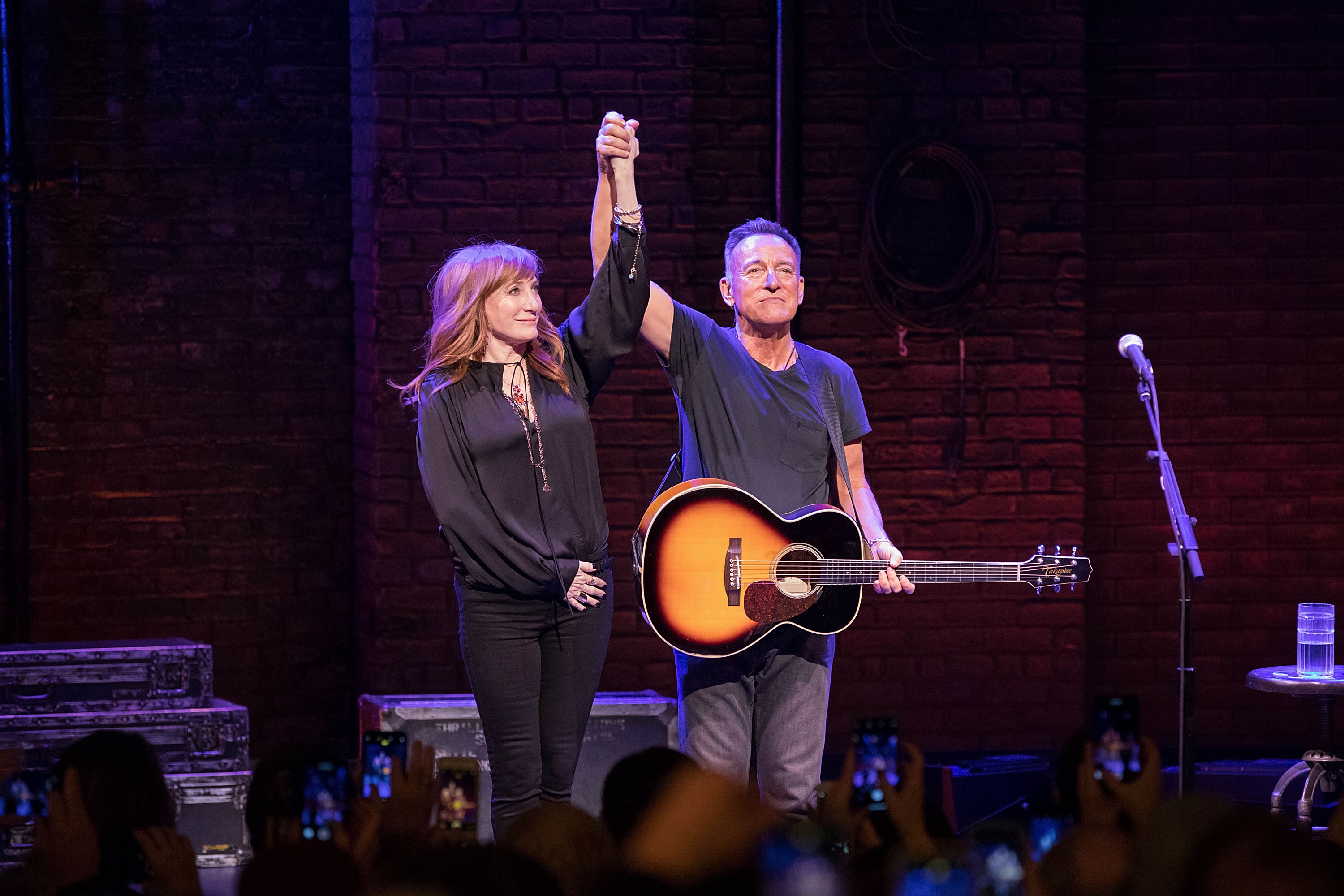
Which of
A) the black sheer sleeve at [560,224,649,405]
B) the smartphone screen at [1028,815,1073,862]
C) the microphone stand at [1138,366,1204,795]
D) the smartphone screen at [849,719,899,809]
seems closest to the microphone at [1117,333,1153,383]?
the microphone stand at [1138,366,1204,795]

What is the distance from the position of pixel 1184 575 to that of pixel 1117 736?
77.5 inches

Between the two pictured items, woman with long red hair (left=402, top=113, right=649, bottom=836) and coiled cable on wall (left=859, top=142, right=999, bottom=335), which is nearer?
woman with long red hair (left=402, top=113, right=649, bottom=836)

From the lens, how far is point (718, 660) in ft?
12.7

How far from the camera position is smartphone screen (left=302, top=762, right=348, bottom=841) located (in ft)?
8.35

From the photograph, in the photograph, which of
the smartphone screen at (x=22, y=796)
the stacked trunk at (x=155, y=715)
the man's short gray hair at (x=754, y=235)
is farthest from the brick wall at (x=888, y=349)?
the smartphone screen at (x=22, y=796)

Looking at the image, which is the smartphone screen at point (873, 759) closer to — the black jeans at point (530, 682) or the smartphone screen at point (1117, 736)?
the smartphone screen at point (1117, 736)

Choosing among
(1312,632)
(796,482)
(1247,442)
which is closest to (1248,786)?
(1312,632)

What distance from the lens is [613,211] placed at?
12.5 ft

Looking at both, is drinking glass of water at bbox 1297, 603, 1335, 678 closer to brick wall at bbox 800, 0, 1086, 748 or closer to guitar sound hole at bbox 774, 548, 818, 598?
brick wall at bbox 800, 0, 1086, 748

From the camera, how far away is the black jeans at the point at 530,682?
142 inches

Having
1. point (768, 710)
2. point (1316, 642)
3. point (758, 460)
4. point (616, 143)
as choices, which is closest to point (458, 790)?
point (768, 710)

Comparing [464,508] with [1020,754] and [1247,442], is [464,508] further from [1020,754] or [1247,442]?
[1247,442]

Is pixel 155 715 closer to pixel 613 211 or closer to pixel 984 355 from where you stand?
pixel 613 211

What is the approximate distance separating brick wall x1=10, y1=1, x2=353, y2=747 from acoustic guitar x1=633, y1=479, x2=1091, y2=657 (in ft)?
8.02
